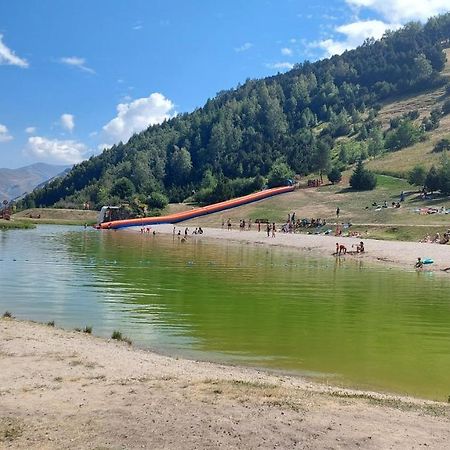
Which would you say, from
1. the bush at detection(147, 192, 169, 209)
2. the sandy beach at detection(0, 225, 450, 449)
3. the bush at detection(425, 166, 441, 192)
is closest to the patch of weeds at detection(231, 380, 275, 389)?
the sandy beach at detection(0, 225, 450, 449)

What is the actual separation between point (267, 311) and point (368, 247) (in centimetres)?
3307

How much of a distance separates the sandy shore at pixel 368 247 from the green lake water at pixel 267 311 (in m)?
5.07

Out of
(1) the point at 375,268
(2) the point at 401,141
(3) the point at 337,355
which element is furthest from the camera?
(2) the point at 401,141

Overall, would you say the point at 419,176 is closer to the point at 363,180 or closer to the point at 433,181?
the point at 433,181

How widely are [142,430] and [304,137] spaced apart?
176141mm

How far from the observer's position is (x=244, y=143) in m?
197

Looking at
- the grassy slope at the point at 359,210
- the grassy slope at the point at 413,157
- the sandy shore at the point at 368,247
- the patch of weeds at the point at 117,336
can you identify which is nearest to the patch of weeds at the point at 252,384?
the patch of weeds at the point at 117,336

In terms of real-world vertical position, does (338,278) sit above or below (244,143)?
below

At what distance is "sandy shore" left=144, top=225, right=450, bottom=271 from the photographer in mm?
44250

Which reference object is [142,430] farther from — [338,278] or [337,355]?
[338,278]

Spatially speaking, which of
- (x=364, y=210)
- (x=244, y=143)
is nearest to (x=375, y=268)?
(x=364, y=210)

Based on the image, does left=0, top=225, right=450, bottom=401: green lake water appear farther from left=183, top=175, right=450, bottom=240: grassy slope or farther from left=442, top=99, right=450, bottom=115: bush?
left=442, top=99, right=450, bottom=115: bush

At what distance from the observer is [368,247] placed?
174ft

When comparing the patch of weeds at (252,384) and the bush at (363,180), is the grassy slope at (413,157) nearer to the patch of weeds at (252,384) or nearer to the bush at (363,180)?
the bush at (363,180)
